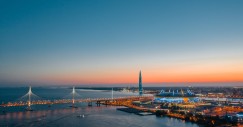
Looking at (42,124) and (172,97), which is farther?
(172,97)

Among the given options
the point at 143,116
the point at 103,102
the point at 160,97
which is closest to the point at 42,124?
the point at 143,116

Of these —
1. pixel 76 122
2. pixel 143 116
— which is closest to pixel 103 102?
pixel 143 116

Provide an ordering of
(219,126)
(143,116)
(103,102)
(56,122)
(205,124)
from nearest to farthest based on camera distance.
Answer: (219,126), (205,124), (56,122), (143,116), (103,102)

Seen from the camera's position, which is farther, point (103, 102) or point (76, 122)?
point (103, 102)

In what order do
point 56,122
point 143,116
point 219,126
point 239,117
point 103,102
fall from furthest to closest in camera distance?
point 103,102 → point 143,116 → point 239,117 → point 56,122 → point 219,126

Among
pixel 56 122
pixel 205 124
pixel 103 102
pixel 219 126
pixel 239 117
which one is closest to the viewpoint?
pixel 219 126

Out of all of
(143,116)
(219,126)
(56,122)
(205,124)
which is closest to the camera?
(219,126)

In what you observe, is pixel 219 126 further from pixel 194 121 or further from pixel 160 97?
pixel 160 97

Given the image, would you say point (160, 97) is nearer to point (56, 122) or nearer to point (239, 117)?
point (239, 117)

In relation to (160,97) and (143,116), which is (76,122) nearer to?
(143,116)
